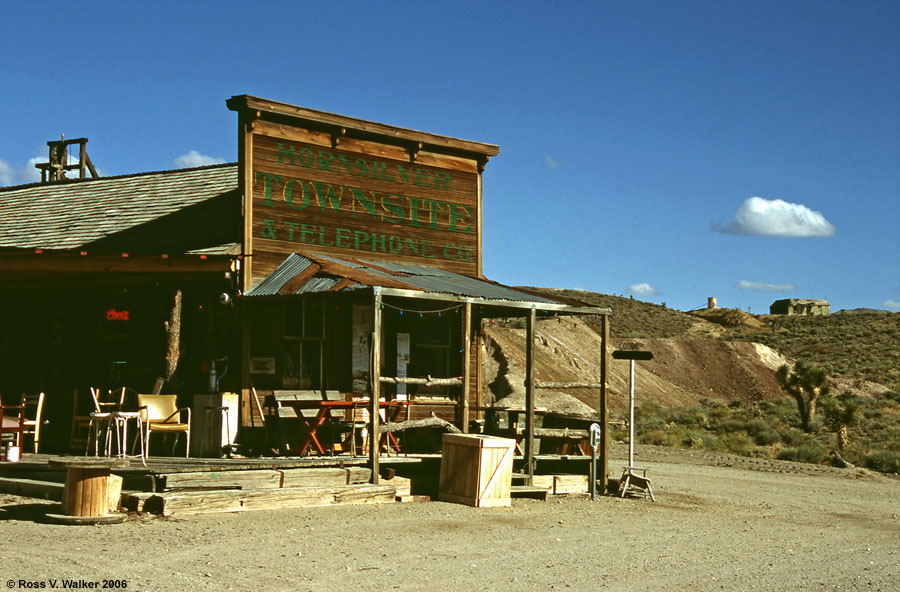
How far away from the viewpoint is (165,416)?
13.1 meters

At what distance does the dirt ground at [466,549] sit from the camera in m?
7.48

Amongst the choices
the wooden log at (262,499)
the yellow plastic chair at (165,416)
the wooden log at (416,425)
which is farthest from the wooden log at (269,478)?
the yellow plastic chair at (165,416)

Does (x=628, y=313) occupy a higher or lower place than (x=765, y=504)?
higher

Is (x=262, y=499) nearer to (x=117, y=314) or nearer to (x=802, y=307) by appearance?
(x=117, y=314)

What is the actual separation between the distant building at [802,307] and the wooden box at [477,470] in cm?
7037

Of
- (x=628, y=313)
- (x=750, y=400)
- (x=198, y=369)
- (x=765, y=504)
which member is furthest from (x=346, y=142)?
(x=628, y=313)

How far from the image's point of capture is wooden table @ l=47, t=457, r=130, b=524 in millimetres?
9359

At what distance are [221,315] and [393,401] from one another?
9.69ft

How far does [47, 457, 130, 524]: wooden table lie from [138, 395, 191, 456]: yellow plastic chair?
2852 millimetres

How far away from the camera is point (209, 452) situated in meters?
12.9

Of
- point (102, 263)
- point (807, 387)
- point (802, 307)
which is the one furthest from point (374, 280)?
point (802, 307)

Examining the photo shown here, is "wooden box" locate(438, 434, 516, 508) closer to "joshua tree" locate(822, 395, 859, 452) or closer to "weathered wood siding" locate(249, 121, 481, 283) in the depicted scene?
"weathered wood siding" locate(249, 121, 481, 283)

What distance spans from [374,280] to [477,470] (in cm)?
262

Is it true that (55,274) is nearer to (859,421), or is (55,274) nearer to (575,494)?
(575,494)
